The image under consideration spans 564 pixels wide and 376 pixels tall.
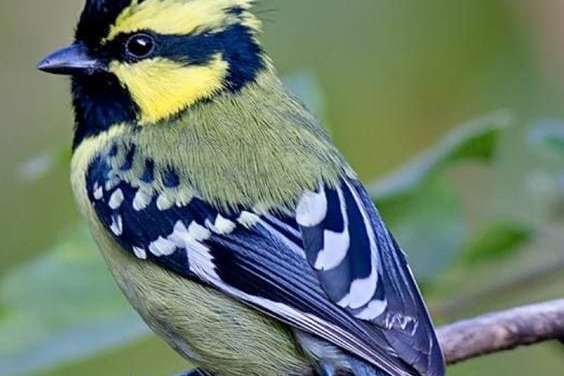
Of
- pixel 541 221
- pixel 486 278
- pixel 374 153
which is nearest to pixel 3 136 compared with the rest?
pixel 374 153

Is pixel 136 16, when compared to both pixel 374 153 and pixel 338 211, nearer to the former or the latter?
pixel 338 211

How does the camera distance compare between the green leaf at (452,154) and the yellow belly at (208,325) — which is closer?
the yellow belly at (208,325)

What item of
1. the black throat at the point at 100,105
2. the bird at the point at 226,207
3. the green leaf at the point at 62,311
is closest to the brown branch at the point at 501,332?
the bird at the point at 226,207

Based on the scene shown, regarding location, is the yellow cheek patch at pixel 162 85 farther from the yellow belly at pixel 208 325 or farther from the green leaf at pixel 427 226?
the green leaf at pixel 427 226

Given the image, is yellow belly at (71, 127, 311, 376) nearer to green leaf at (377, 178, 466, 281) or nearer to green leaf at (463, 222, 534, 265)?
green leaf at (377, 178, 466, 281)

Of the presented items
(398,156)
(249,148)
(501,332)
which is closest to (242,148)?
(249,148)

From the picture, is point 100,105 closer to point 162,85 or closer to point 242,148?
point 162,85

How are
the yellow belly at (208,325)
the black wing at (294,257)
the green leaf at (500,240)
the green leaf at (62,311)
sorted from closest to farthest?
the black wing at (294,257), the yellow belly at (208,325), the green leaf at (62,311), the green leaf at (500,240)
